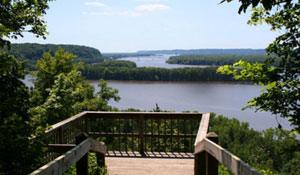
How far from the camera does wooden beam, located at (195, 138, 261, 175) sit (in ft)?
6.59

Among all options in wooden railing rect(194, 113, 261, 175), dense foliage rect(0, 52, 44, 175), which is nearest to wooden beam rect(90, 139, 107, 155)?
dense foliage rect(0, 52, 44, 175)

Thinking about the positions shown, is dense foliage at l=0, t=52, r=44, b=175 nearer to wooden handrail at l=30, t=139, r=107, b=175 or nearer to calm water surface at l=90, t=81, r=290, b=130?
wooden handrail at l=30, t=139, r=107, b=175

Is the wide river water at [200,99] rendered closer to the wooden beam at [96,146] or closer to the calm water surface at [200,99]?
the calm water surface at [200,99]

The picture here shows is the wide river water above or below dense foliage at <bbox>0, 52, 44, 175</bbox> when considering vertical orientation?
below

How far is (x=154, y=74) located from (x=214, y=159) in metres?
67.2

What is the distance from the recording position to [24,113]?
3.06m

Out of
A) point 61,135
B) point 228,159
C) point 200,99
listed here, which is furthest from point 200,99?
point 228,159

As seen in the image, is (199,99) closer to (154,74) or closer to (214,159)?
(154,74)

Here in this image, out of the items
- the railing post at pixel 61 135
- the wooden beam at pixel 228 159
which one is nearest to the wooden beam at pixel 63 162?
the wooden beam at pixel 228 159

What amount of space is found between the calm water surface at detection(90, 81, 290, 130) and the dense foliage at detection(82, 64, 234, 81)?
1222mm

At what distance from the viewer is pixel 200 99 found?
50312mm

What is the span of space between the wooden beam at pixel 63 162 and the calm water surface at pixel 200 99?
33.7 m

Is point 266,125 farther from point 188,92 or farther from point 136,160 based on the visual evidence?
point 136,160

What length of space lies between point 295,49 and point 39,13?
278 centimetres
